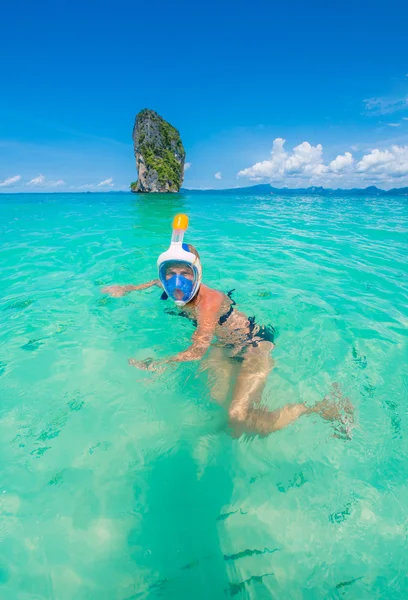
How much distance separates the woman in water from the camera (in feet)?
10.7

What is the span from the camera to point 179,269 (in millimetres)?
3469

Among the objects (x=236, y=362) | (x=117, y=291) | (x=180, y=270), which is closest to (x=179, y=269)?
(x=180, y=270)

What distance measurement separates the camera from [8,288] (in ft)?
23.0

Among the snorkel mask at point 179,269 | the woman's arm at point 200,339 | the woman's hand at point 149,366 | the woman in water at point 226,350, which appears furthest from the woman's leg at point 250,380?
the snorkel mask at point 179,269

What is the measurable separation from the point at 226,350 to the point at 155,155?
108824 mm

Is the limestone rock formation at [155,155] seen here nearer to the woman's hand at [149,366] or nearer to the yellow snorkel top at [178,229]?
the yellow snorkel top at [178,229]

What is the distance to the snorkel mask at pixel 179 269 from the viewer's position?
11.2 feet

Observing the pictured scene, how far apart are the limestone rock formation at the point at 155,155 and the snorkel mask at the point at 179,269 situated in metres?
100

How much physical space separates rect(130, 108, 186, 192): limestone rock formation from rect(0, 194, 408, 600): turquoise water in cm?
9943

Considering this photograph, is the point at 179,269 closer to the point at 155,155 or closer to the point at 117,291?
the point at 117,291

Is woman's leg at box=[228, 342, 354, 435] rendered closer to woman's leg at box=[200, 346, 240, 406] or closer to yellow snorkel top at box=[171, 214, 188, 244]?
woman's leg at box=[200, 346, 240, 406]

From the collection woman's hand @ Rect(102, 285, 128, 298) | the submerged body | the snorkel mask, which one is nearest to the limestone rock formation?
woman's hand @ Rect(102, 285, 128, 298)

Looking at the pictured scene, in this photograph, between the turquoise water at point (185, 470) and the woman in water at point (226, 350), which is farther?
the woman in water at point (226, 350)

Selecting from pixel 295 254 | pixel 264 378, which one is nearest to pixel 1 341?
pixel 264 378
